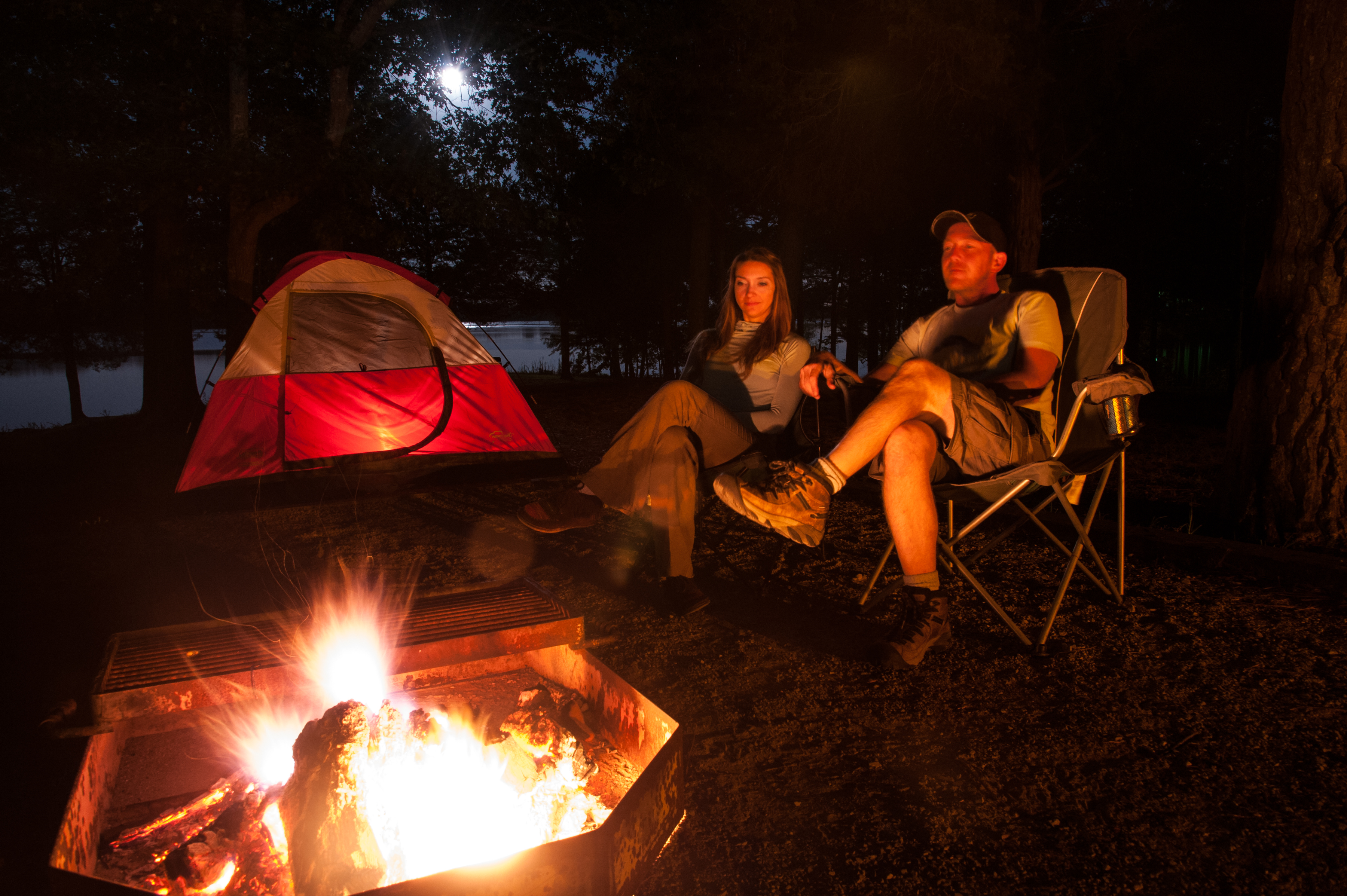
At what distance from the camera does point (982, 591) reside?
2.09 m

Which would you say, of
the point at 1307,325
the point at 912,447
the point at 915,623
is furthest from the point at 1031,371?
the point at 1307,325

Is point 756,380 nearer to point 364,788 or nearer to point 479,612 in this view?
point 479,612

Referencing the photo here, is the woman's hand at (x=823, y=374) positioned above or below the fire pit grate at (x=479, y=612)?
above

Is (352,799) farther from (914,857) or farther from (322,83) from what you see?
(322,83)

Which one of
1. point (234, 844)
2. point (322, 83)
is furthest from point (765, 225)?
point (234, 844)

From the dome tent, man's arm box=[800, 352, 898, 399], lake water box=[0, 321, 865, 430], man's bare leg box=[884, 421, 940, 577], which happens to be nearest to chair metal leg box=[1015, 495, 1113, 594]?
man's bare leg box=[884, 421, 940, 577]

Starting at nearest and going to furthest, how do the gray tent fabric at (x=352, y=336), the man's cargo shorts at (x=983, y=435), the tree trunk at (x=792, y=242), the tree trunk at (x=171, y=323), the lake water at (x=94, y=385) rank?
the man's cargo shorts at (x=983, y=435) < the gray tent fabric at (x=352, y=336) < the tree trunk at (x=171, y=323) < the tree trunk at (x=792, y=242) < the lake water at (x=94, y=385)

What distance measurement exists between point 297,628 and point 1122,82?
789cm

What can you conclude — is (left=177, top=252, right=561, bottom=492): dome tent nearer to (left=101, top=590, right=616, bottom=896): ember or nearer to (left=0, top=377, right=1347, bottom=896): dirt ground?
(left=0, top=377, right=1347, bottom=896): dirt ground

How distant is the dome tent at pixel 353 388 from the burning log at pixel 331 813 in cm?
367

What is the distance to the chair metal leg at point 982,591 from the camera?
82.8 inches

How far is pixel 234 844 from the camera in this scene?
1.40 meters

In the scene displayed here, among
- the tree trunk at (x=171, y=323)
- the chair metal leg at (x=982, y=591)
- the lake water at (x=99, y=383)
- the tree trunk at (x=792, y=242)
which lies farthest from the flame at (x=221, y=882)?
the tree trunk at (x=171, y=323)

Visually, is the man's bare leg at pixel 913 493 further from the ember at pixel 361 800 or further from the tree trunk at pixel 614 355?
the tree trunk at pixel 614 355
